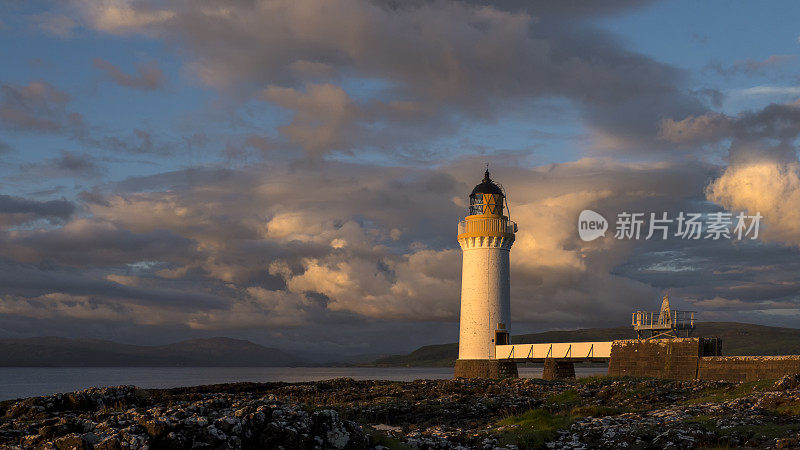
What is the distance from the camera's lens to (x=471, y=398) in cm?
3434

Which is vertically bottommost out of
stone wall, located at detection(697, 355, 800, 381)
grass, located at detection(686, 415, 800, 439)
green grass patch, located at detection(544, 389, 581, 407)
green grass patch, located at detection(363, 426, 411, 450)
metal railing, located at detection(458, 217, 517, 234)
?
green grass patch, located at detection(544, 389, 581, 407)

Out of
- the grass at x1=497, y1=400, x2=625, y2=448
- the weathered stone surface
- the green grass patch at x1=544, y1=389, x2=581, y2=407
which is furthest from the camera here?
the weathered stone surface

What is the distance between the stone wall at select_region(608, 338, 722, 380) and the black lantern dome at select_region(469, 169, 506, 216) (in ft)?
44.4

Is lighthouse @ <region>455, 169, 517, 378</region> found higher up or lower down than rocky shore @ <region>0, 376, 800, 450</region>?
higher up

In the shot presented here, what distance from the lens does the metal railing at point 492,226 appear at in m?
51.4

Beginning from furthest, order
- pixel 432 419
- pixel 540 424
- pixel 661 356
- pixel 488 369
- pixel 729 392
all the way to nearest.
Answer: pixel 488 369, pixel 661 356, pixel 729 392, pixel 432 419, pixel 540 424

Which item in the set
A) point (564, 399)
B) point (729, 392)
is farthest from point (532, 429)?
point (729, 392)

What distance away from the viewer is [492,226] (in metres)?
51.5

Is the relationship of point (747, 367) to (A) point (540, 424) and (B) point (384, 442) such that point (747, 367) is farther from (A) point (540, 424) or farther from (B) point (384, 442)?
(B) point (384, 442)

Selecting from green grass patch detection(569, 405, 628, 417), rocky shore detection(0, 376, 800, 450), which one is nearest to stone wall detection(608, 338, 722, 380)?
rocky shore detection(0, 376, 800, 450)

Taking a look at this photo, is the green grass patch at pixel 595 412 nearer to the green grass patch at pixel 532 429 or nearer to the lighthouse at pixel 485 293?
the green grass patch at pixel 532 429

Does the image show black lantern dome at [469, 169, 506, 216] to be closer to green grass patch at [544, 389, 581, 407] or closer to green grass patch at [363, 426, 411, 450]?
green grass patch at [544, 389, 581, 407]

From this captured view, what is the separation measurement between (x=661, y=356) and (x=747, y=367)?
A: 5578 millimetres

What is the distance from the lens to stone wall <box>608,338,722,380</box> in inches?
1556
